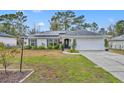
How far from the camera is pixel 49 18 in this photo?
42.9 meters

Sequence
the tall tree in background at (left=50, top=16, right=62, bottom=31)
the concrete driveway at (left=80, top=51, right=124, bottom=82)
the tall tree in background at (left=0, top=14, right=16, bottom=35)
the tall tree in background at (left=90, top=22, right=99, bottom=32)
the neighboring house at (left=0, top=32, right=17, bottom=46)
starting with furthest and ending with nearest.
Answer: the tall tree in background at (left=90, top=22, right=99, bottom=32) → the tall tree in background at (left=50, top=16, right=62, bottom=31) → the tall tree in background at (left=0, top=14, right=16, bottom=35) → the neighboring house at (left=0, top=32, right=17, bottom=46) → the concrete driveway at (left=80, top=51, right=124, bottom=82)

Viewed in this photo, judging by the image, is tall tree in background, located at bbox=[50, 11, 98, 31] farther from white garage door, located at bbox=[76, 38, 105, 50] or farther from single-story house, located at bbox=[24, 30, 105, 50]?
white garage door, located at bbox=[76, 38, 105, 50]

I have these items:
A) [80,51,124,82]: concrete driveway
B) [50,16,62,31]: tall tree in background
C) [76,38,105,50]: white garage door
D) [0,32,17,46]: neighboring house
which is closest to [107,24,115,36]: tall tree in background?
[50,16,62,31]: tall tree in background

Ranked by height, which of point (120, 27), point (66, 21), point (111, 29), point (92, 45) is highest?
point (66, 21)

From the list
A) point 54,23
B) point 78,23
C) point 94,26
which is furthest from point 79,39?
point 94,26

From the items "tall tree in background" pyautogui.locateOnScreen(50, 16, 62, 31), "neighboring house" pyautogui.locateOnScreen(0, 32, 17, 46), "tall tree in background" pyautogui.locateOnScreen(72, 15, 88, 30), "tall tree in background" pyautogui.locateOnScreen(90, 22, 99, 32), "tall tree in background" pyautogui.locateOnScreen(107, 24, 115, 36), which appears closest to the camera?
"neighboring house" pyautogui.locateOnScreen(0, 32, 17, 46)

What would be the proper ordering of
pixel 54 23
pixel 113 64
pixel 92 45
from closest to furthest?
1. pixel 113 64
2. pixel 92 45
3. pixel 54 23

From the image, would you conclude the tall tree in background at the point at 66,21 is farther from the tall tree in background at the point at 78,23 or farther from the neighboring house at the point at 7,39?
the neighboring house at the point at 7,39

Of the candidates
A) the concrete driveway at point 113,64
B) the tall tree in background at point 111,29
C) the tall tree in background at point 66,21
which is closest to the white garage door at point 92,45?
the tall tree in background at point 66,21

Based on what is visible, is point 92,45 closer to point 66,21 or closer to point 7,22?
point 66,21
